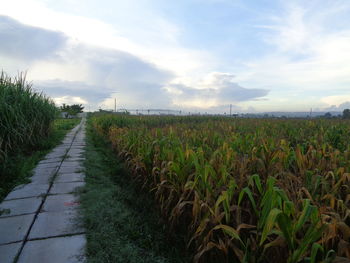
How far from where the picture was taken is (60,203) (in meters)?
2.60

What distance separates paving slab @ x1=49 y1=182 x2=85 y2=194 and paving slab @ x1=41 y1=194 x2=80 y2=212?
5.6 inches

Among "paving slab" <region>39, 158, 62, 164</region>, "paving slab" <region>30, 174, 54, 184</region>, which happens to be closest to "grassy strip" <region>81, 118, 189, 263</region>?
"paving slab" <region>30, 174, 54, 184</region>

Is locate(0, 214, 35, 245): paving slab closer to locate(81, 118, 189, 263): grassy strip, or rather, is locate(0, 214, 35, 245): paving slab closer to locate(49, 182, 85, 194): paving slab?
locate(81, 118, 189, 263): grassy strip

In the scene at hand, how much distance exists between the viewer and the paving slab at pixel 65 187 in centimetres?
297

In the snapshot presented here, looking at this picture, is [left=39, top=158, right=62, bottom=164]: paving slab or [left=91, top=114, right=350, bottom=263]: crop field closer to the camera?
[left=91, top=114, right=350, bottom=263]: crop field

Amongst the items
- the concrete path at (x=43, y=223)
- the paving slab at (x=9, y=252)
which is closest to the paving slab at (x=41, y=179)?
the concrete path at (x=43, y=223)

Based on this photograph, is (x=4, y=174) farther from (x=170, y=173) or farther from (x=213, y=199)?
(x=213, y=199)

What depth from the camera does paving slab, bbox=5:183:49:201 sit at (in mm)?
2849

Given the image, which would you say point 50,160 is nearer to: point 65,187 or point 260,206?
point 65,187

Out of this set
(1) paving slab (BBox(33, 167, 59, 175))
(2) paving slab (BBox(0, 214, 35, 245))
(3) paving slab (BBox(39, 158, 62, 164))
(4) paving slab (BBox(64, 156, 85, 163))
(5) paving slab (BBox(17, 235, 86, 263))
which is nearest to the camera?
(5) paving slab (BBox(17, 235, 86, 263))

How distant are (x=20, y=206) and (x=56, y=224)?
0.76m

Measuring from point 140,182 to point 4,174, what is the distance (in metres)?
2.33

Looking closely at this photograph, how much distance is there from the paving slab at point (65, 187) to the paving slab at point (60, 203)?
14cm

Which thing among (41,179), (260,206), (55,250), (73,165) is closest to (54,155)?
(73,165)
